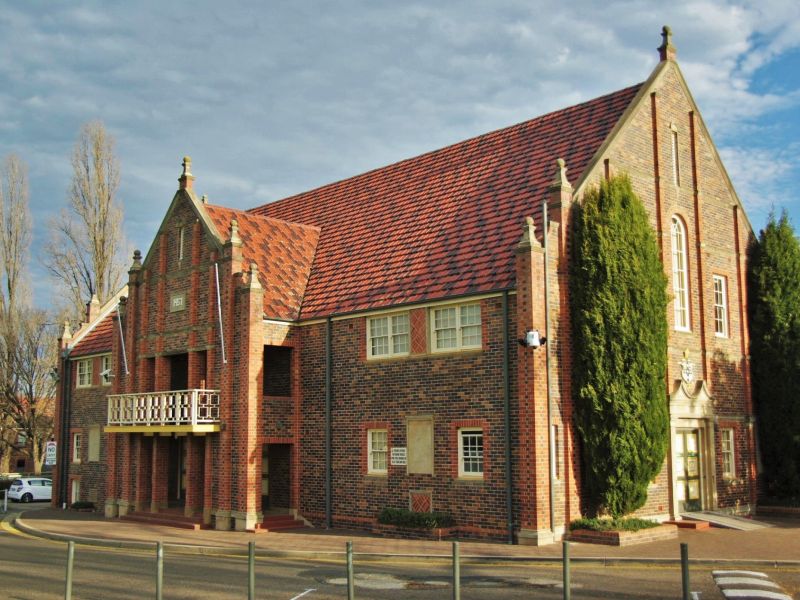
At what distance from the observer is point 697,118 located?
84.1 feet

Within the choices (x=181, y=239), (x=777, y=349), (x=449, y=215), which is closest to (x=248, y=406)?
(x=181, y=239)

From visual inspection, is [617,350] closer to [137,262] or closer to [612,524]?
[612,524]

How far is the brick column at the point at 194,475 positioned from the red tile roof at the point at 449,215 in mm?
5336

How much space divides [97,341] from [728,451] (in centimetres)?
2423

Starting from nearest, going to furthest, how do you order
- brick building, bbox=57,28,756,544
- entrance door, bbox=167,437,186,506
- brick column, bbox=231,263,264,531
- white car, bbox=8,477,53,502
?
brick building, bbox=57,28,756,544
brick column, bbox=231,263,264,531
entrance door, bbox=167,437,186,506
white car, bbox=8,477,53,502

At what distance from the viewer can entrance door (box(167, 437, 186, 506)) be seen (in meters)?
30.1

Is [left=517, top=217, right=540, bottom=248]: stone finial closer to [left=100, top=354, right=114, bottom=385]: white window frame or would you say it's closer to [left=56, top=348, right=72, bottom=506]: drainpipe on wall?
[left=100, top=354, right=114, bottom=385]: white window frame

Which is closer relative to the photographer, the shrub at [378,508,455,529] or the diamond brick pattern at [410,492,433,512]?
the shrub at [378,508,455,529]

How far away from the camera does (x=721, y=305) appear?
2550cm

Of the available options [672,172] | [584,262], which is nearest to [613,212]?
[584,262]

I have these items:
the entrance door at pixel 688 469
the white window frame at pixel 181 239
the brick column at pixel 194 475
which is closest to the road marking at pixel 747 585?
the entrance door at pixel 688 469

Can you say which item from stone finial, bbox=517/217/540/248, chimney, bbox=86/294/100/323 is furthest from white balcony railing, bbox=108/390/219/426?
stone finial, bbox=517/217/540/248

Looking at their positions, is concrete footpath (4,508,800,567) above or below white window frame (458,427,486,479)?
below

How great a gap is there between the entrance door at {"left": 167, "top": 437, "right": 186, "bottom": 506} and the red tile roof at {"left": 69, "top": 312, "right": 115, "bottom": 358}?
18.8 ft
